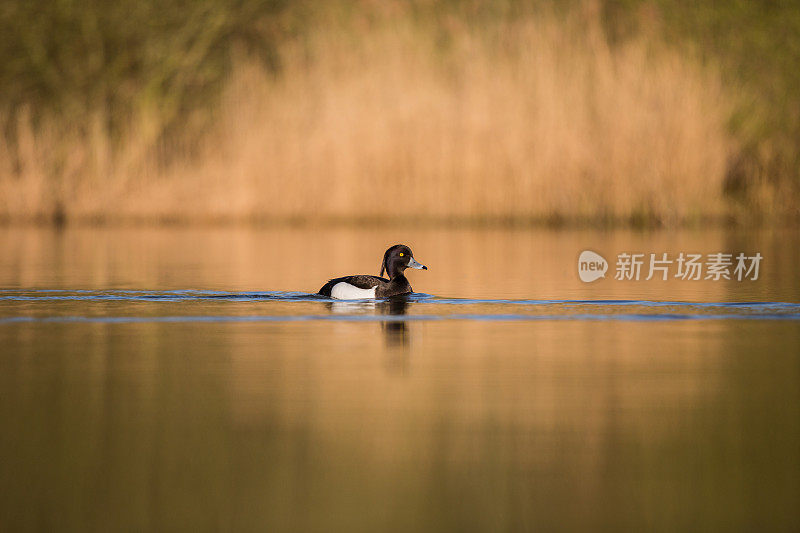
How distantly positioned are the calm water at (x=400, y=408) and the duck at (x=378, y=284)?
0.21m

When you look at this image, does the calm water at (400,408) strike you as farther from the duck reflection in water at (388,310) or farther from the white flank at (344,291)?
the white flank at (344,291)

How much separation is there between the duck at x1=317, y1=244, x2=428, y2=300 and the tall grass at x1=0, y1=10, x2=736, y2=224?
6.66 m

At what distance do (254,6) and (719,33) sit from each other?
24.1ft

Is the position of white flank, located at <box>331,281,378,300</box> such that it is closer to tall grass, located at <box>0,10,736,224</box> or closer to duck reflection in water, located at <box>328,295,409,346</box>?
duck reflection in water, located at <box>328,295,409,346</box>

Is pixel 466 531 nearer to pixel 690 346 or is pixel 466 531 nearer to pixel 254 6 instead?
pixel 690 346

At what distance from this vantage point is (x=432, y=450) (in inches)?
166

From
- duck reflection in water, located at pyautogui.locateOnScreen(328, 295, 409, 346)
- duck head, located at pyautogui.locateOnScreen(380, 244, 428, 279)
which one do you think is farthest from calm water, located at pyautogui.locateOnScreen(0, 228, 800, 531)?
duck head, located at pyautogui.locateOnScreen(380, 244, 428, 279)

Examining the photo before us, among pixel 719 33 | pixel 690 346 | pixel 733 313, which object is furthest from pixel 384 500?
pixel 719 33

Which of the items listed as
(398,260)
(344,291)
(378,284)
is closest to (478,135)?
(398,260)

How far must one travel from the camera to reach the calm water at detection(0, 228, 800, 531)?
3.64 m

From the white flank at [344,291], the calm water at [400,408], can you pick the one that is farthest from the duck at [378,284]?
the calm water at [400,408]

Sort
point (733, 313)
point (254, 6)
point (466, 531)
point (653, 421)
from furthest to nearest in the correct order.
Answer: point (254, 6)
point (733, 313)
point (653, 421)
point (466, 531)

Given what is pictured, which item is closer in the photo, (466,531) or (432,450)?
(466,531)

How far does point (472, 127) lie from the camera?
16.5 m
